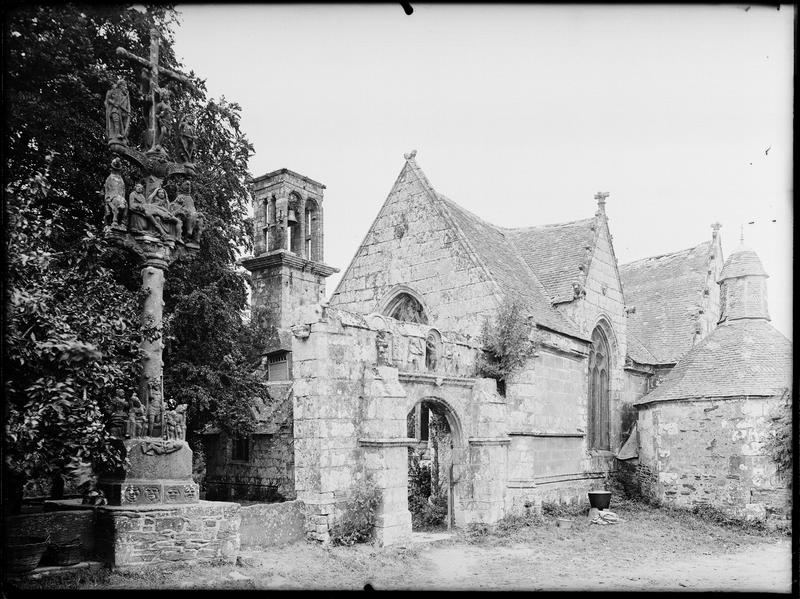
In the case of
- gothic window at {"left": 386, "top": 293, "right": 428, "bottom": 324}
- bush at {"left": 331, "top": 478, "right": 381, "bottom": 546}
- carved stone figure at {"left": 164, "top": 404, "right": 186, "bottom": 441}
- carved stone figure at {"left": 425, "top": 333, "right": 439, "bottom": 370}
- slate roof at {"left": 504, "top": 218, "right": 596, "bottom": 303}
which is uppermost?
slate roof at {"left": 504, "top": 218, "right": 596, "bottom": 303}

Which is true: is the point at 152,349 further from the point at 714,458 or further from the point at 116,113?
the point at 714,458

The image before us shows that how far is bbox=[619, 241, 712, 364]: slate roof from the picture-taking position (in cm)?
2512

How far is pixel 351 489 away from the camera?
12.8m

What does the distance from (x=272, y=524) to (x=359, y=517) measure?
68.4 inches

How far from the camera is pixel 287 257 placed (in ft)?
90.3

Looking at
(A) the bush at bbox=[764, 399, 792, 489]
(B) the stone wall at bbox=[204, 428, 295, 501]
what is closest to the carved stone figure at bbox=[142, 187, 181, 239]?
(B) the stone wall at bbox=[204, 428, 295, 501]

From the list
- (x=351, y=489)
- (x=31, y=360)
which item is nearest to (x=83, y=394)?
(x=31, y=360)

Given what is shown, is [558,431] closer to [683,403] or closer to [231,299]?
[683,403]

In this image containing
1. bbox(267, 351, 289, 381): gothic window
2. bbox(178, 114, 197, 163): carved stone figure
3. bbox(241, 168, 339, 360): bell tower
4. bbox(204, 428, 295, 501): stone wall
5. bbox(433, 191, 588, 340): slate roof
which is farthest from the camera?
bbox(267, 351, 289, 381): gothic window

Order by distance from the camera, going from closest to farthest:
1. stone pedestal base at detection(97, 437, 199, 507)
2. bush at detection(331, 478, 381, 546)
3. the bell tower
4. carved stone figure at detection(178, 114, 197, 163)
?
1. stone pedestal base at detection(97, 437, 199, 507)
2. carved stone figure at detection(178, 114, 197, 163)
3. bush at detection(331, 478, 381, 546)
4. the bell tower

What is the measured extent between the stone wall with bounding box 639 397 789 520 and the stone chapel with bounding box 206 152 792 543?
5.98 feet

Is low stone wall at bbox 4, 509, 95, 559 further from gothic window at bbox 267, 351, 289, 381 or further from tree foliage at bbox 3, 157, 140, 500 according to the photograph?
gothic window at bbox 267, 351, 289, 381

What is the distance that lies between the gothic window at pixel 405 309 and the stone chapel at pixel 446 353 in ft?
0.17

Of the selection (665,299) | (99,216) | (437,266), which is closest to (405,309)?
(437,266)
